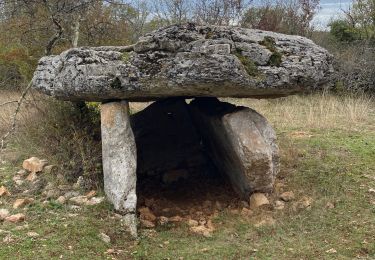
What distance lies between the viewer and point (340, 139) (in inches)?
312

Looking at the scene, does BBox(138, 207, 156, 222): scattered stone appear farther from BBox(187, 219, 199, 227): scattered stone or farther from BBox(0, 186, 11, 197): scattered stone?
BBox(0, 186, 11, 197): scattered stone

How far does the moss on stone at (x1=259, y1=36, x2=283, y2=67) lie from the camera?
5.32 metres

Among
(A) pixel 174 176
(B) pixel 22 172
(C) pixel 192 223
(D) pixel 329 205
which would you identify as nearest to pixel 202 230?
(C) pixel 192 223

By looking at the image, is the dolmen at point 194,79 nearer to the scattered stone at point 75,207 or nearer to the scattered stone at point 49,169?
the scattered stone at point 75,207

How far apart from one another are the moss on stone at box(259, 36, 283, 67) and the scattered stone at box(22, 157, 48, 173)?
2875 mm

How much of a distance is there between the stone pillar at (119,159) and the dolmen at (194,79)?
10 mm

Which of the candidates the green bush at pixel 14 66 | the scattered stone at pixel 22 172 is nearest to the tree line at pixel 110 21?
the green bush at pixel 14 66

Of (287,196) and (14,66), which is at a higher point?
(14,66)

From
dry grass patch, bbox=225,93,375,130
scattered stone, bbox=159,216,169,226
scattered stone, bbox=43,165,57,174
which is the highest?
dry grass patch, bbox=225,93,375,130

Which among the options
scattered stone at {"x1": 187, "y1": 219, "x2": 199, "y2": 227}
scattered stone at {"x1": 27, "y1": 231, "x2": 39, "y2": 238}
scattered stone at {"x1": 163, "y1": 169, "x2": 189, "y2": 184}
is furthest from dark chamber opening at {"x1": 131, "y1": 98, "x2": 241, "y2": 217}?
scattered stone at {"x1": 27, "y1": 231, "x2": 39, "y2": 238}

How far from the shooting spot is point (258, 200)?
18.6 feet

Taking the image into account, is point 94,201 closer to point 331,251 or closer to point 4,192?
point 4,192

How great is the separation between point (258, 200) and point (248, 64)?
151cm

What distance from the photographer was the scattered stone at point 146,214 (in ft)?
18.3
